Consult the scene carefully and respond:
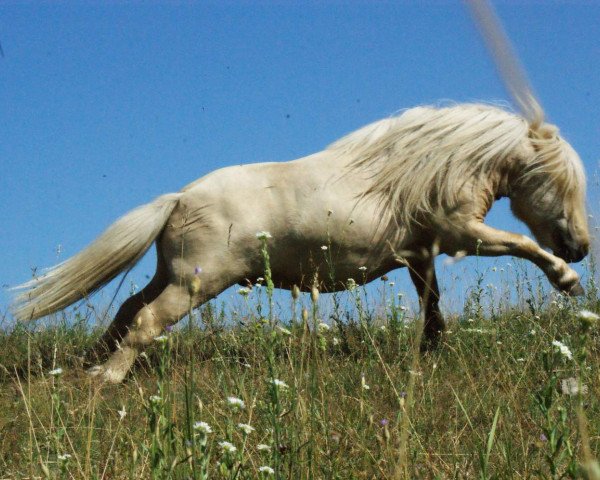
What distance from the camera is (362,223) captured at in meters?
6.45

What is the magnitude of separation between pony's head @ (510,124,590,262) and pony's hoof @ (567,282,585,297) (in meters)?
0.68

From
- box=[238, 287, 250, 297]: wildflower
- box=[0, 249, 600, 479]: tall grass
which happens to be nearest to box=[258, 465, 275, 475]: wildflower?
box=[0, 249, 600, 479]: tall grass

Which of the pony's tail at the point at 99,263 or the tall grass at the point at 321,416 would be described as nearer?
the tall grass at the point at 321,416

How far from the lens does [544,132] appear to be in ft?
23.9

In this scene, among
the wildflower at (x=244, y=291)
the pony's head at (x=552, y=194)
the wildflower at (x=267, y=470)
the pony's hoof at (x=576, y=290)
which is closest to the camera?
the wildflower at (x=267, y=470)

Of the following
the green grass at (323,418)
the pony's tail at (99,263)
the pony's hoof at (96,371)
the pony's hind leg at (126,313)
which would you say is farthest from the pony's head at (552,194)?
the pony's hoof at (96,371)

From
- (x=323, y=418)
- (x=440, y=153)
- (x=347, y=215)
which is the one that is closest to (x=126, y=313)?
(x=347, y=215)

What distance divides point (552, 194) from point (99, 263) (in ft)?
13.3

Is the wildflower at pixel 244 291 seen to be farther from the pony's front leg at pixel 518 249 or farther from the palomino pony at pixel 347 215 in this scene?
the pony's front leg at pixel 518 249

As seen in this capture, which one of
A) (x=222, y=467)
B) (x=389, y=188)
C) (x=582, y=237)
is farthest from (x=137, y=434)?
(x=582, y=237)

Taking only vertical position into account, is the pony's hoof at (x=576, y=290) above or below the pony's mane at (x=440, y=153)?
below

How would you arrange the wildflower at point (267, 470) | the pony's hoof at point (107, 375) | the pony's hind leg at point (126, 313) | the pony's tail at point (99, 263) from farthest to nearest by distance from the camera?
the pony's hind leg at point (126, 313), the pony's tail at point (99, 263), the pony's hoof at point (107, 375), the wildflower at point (267, 470)

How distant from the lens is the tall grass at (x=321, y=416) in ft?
6.95

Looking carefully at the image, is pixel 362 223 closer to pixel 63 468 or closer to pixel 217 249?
pixel 217 249
